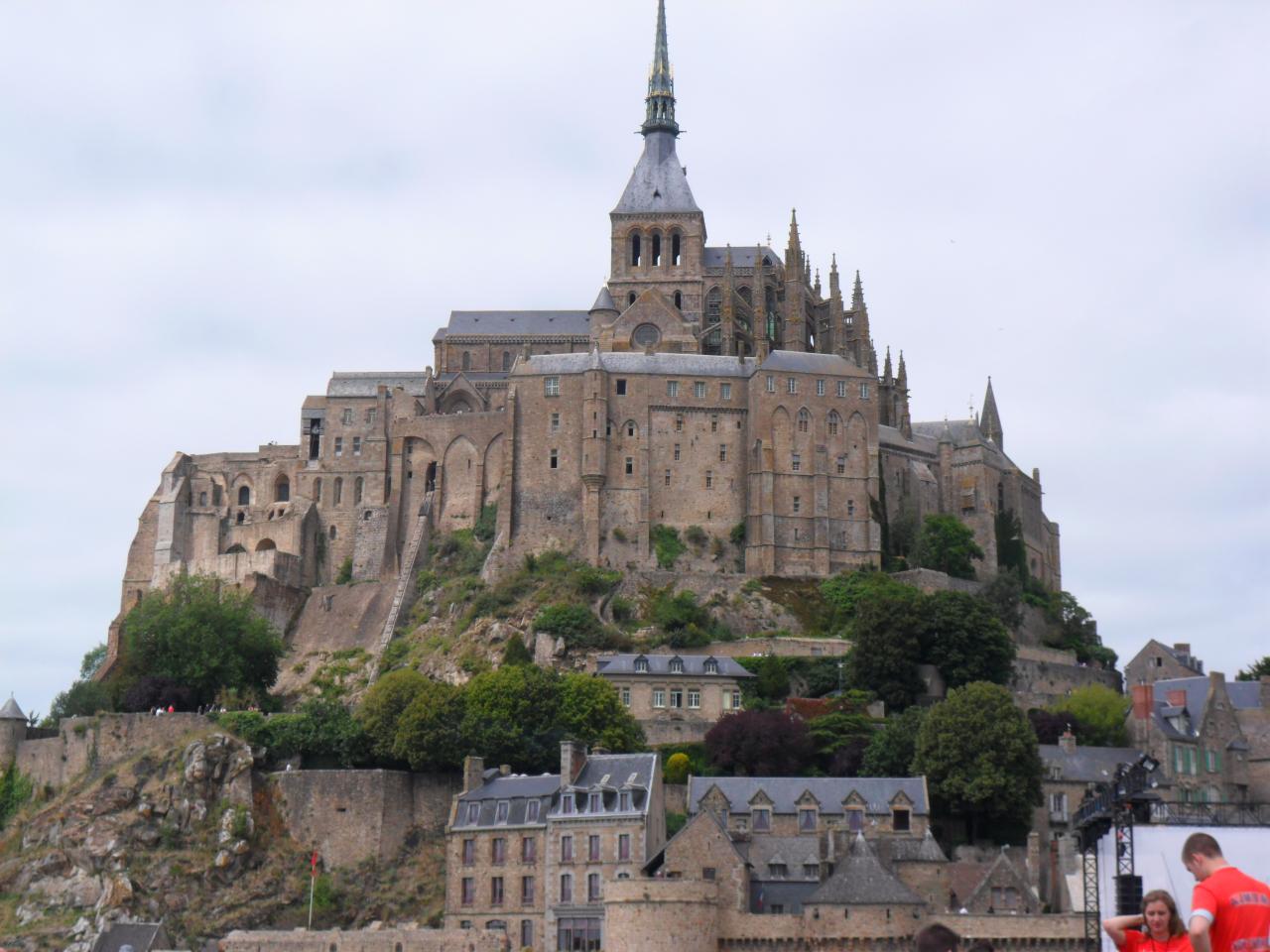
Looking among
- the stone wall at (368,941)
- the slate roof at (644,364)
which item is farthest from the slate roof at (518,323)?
the stone wall at (368,941)

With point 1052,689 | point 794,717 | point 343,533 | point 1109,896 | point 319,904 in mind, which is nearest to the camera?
point 1109,896

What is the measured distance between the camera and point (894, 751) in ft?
202

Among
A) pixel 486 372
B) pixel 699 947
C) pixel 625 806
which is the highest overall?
pixel 486 372

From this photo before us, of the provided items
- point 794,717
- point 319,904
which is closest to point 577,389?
point 794,717

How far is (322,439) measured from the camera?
94.9m

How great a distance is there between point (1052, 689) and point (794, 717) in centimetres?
1692

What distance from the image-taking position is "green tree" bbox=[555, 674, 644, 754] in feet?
205

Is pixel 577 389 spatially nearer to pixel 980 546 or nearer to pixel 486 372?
pixel 486 372

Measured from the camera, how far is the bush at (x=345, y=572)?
9081 cm

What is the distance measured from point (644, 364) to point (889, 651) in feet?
75.6

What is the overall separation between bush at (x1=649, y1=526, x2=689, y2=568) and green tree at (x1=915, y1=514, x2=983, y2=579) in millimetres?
11415

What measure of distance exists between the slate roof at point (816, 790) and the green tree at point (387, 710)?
11.1 meters

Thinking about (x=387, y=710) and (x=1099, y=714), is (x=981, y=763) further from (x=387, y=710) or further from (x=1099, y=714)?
(x=387, y=710)

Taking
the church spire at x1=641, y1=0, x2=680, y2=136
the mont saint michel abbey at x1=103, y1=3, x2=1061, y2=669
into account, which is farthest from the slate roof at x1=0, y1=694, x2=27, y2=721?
the church spire at x1=641, y1=0, x2=680, y2=136
